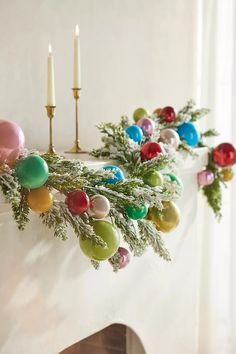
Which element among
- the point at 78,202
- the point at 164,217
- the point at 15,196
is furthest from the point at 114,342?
the point at 15,196

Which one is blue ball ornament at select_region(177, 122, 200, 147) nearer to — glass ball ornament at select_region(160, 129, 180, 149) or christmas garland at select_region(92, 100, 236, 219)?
christmas garland at select_region(92, 100, 236, 219)

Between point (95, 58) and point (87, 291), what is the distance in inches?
28.2

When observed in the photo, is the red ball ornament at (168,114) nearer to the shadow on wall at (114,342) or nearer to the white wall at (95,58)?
the white wall at (95,58)

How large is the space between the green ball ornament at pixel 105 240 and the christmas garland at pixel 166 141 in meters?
0.19

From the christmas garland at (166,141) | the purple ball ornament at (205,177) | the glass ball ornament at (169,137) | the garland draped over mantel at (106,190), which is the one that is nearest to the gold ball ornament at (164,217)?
the garland draped over mantel at (106,190)

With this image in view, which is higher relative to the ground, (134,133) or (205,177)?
(134,133)

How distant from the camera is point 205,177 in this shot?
1.88m

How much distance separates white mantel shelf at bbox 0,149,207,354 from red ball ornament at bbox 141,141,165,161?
0.12 m

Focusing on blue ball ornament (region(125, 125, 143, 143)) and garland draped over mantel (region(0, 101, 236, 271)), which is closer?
garland draped over mantel (region(0, 101, 236, 271))

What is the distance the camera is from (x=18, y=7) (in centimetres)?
151

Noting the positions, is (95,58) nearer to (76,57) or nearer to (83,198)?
(76,57)

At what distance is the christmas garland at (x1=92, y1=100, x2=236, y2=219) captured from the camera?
1456mm

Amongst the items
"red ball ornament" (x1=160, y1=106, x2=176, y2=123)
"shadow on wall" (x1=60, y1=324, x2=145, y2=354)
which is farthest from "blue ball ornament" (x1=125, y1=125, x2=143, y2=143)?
"shadow on wall" (x1=60, y1=324, x2=145, y2=354)

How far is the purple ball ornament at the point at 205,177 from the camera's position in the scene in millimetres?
1881
